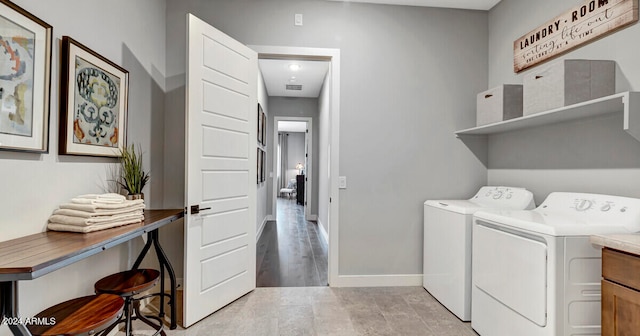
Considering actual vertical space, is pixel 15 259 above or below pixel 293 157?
below

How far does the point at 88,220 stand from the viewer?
4.78 ft

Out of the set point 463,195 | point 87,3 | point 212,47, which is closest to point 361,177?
point 463,195

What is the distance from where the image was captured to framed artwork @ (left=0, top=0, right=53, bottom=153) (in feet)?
4.08

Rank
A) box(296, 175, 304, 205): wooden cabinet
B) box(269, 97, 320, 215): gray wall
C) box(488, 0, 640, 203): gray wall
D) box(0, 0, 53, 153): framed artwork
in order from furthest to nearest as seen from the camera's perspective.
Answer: box(296, 175, 304, 205): wooden cabinet < box(269, 97, 320, 215): gray wall < box(488, 0, 640, 203): gray wall < box(0, 0, 53, 153): framed artwork

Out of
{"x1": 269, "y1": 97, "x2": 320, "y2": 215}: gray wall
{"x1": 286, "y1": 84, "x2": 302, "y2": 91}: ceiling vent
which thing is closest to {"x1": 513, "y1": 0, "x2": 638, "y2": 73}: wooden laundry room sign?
{"x1": 286, "y1": 84, "x2": 302, "y2": 91}: ceiling vent

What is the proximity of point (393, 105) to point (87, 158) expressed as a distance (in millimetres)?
2523

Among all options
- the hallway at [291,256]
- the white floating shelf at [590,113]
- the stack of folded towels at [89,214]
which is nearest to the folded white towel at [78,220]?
the stack of folded towels at [89,214]

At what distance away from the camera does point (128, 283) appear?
1.69m

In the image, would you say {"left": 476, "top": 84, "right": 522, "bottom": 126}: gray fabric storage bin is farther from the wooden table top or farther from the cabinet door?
the wooden table top

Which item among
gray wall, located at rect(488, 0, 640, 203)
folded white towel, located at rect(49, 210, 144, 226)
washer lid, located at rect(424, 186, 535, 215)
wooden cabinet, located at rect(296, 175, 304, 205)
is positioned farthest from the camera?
wooden cabinet, located at rect(296, 175, 304, 205)

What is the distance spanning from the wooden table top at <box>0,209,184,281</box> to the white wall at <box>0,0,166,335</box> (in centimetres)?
13

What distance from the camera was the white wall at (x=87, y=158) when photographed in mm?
1352

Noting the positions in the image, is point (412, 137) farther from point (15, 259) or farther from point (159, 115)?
point (15, 259)

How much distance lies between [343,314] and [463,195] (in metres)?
1.69
